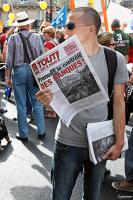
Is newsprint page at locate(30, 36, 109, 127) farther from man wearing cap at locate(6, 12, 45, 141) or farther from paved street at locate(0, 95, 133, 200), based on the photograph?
man wearing cap at locate(6, 12, 45, 141)

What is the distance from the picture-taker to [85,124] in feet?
8.02

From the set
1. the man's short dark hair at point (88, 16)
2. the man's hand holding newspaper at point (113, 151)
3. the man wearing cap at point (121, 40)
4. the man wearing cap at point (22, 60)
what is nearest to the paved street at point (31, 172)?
the man wearing cap at point (22, 60)

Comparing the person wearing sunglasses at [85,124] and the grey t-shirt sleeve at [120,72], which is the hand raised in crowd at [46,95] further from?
the grey t-shirt sleeve at [120,72]

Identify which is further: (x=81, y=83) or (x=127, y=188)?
(x=127, y=188)

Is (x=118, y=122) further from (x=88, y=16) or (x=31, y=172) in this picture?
(x=31, y=172)

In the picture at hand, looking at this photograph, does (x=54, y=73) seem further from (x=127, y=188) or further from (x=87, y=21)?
(x=127, y=188)

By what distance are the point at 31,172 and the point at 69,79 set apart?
7.76ft

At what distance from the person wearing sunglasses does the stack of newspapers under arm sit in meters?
0.03

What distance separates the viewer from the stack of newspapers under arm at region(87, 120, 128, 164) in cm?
241

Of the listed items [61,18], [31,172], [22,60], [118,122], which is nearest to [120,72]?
[118,122]

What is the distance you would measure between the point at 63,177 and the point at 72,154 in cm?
16

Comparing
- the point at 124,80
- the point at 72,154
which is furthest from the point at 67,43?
the point at 72,154

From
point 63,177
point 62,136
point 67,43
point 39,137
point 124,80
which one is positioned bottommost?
point 39,137

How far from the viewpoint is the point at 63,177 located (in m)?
2.52
